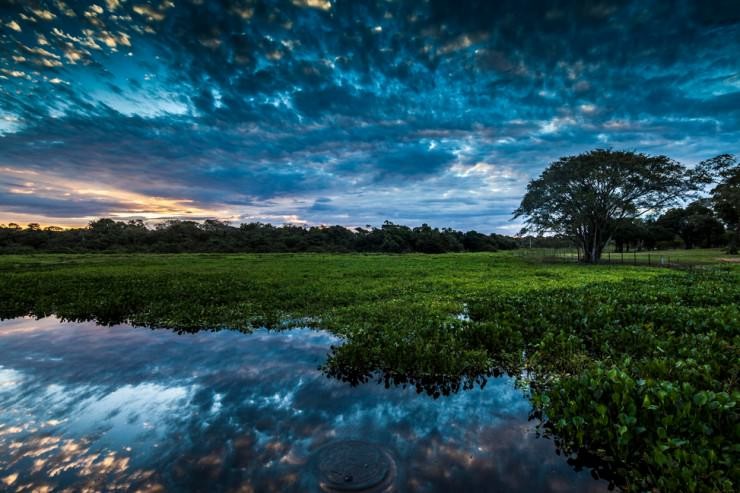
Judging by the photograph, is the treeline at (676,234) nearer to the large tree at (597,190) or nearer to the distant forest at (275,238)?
the distant forest at (275,238)

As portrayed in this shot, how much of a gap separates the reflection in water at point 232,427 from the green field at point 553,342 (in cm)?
66

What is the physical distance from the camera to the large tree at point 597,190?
38.5 metres

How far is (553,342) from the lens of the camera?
897cm

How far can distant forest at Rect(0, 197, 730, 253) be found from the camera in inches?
3056

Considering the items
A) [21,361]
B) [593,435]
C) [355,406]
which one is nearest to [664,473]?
[593,435]

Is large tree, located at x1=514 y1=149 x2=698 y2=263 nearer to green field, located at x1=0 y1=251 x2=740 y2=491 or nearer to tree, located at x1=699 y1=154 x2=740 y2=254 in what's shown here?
tree, located at x1=699 y1=154 x2=740 y2=254

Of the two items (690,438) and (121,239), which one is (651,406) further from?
(121,239)

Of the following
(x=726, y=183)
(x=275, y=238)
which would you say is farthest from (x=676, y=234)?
(x=275, y=238)

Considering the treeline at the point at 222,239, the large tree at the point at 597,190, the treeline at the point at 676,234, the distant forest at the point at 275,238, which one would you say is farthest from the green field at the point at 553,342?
the treeline at the point at 676,234

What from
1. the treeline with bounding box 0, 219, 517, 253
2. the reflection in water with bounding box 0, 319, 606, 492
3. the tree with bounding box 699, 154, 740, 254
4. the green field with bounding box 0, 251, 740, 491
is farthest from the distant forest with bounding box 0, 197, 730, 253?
the reflection in water with bounding box 0, 319, 606, 492

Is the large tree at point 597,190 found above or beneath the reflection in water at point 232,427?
above

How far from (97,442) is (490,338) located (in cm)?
869

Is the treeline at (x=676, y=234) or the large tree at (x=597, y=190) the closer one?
the large tree at (x=597, y=190)

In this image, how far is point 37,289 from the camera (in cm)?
1931
